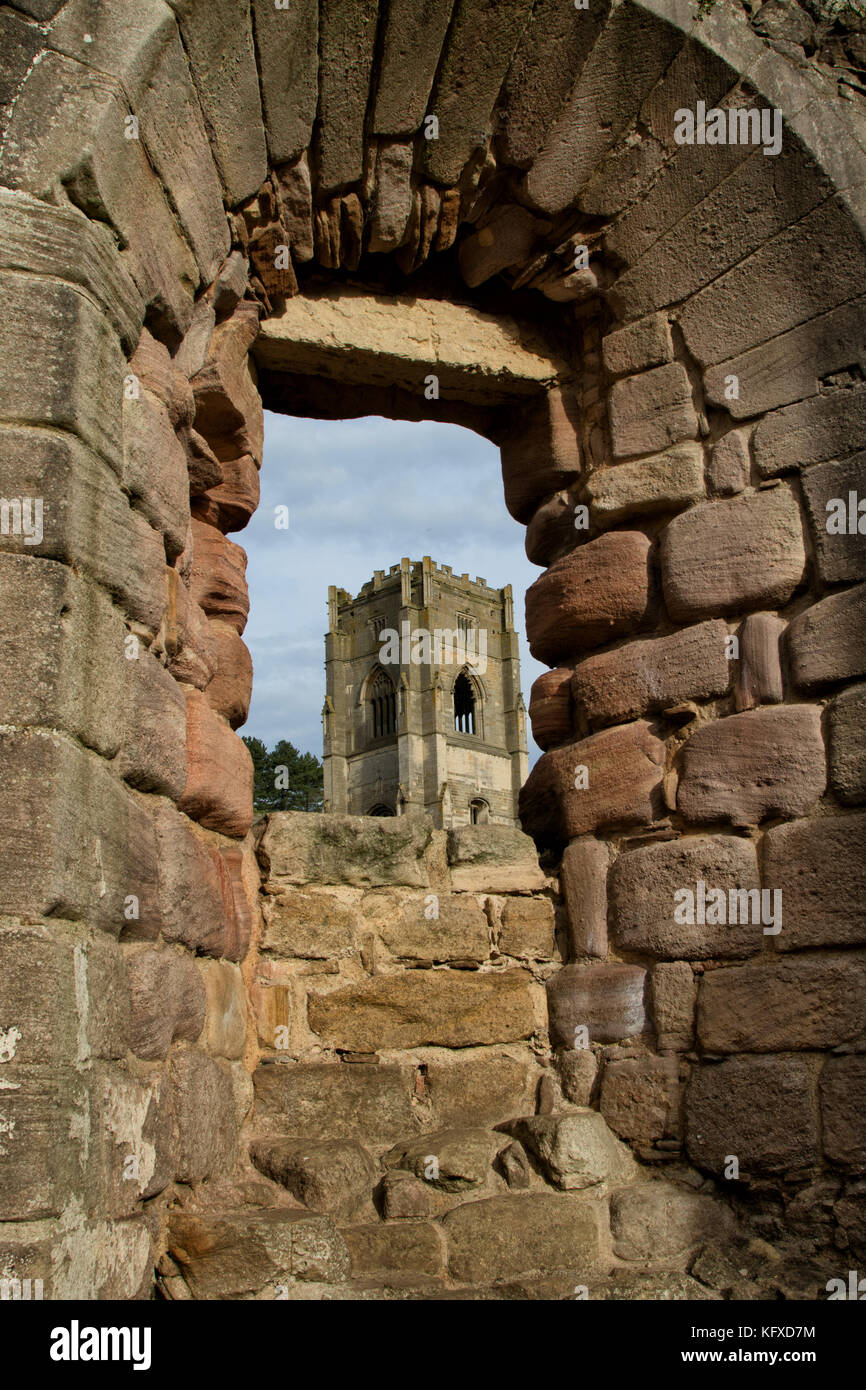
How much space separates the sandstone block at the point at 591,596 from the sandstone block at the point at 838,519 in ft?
1.97

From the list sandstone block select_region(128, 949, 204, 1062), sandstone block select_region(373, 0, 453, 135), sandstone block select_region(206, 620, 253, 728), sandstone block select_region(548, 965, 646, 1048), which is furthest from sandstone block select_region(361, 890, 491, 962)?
sandstone block select_region(373, 0, 453, 135)

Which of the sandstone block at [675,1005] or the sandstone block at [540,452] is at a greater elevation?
the sandstone block at [540,452]

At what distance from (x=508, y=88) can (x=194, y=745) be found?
93.8 inches

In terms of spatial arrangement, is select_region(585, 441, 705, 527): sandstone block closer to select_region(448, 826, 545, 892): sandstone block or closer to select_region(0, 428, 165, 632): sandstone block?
select_region(448, 826, 545, 892): sandstone block

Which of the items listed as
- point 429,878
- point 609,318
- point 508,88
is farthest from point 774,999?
point 508,88

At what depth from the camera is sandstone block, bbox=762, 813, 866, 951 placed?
11.3 feet

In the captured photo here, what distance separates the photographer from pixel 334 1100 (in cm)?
383

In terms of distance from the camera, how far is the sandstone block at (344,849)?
4.14 m

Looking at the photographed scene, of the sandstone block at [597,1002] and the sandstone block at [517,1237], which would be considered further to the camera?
the sandstone block at [597,1002]

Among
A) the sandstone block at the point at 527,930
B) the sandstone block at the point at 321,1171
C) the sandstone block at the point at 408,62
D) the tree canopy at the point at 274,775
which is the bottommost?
the sandstone block at the point at 321,1171

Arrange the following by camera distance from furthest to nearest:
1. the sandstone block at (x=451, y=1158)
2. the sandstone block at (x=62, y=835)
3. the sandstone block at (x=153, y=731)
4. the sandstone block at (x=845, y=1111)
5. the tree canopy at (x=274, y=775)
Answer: the tree canopy at (x=274, y=775)
the sandstone block at (x=451, y=1158)
the sandstone block at (x=845, y=1111)
the sandstone block at (x=153, y=731)
the sandstone block at (x=62, y=835)

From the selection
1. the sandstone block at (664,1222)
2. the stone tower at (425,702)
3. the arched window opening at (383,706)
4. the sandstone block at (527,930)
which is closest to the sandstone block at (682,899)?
the sandstone block at (527,930)

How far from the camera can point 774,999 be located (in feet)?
11.6

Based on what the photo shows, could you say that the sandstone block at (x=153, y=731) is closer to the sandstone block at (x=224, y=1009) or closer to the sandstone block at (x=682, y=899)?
the sandstone block at (x=224, y=1009)
